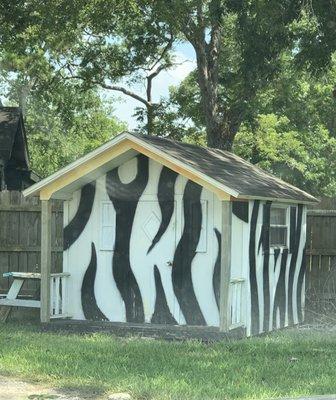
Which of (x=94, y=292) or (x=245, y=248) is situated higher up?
(x=245, y=248)

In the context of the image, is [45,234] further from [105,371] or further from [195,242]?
[105,371]

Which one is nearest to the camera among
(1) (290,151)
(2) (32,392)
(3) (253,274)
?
(2) (32,392)

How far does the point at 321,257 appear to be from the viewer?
13508 mm

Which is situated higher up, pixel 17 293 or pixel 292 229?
pixel 292 229

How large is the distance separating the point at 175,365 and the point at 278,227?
16.1 feet

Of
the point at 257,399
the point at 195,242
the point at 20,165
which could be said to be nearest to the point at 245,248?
the point at 195,242

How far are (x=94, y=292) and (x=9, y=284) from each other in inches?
92.9

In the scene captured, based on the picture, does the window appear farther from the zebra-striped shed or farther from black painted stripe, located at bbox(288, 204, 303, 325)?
black painted stripe, located at bbox(288, 204, 303, 325)

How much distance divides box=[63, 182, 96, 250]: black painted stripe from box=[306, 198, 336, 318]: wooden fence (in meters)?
4.43

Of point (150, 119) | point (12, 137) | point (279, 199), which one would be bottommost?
point (279, 199)

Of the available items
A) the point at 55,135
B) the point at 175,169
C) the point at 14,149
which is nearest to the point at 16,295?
the point at 175,169

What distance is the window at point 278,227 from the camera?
12438 mm

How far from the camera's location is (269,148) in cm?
2766

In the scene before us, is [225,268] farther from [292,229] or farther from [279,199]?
[292,229]
